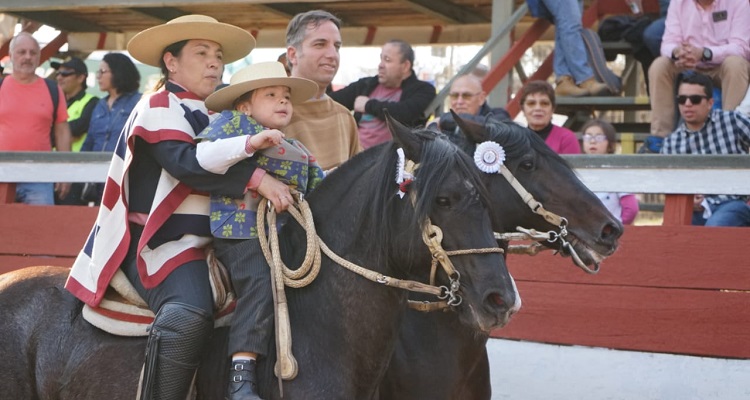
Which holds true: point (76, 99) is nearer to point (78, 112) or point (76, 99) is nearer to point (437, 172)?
point (78, 112)

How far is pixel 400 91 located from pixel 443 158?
4262 millimetres

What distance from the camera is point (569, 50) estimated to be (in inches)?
343

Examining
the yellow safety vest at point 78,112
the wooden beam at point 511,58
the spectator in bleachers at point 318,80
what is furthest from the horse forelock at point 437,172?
the yellow safety vest at point 78,112

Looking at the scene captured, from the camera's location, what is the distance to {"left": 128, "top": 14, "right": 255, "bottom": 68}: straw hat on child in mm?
4367

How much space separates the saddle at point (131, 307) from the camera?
409 cm

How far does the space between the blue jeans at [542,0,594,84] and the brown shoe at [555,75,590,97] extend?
0.17ft

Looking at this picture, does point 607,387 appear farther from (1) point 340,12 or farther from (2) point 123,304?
(1) point 340,12

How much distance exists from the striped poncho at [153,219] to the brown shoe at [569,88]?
5224 millimetres

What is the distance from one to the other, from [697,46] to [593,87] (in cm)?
114

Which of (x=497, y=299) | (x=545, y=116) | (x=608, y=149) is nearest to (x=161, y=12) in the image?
(x=608, y=149)

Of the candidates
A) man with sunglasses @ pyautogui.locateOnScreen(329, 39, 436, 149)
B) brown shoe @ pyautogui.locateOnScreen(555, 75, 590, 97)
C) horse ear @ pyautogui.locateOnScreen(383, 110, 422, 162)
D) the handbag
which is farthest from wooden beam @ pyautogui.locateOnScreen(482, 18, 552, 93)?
horse ear @ pyautogui.locateOnScreen(383, 110, 422, 162)

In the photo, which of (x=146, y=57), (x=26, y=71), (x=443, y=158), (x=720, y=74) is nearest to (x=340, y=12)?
(x=26, y=71)

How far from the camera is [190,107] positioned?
4.33 metres

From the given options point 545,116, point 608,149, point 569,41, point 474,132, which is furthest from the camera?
point 569,41
